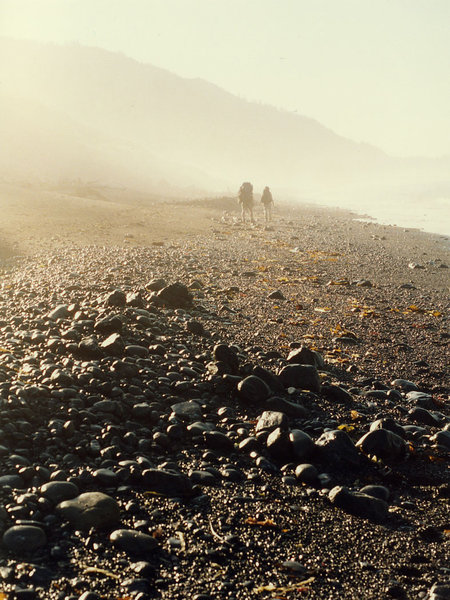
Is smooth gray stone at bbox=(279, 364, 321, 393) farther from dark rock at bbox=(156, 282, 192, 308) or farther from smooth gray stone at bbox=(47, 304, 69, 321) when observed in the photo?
smooth gray stone at bbox=(47, 304, 69, 321)

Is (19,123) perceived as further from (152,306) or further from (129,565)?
(129,565)

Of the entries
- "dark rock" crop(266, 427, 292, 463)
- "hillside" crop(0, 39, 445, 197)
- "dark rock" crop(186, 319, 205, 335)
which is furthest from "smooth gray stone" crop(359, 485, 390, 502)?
"hillside" crop(0, 39, 445, 197)

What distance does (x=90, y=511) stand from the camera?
12.1 ft

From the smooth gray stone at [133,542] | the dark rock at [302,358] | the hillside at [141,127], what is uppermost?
the hillside at [141,127]

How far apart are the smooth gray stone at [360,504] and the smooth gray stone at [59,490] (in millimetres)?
1978

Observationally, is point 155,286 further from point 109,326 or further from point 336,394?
point 336,394

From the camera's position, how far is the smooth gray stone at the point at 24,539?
336cm

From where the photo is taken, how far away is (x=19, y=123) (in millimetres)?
66750

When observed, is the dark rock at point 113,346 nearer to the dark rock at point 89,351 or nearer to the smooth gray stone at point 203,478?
the dark rock at point 89,351

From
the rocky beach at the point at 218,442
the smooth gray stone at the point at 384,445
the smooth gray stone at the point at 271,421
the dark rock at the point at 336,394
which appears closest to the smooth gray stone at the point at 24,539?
the rocky beach at the point at 218,442

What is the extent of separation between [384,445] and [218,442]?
1526mm

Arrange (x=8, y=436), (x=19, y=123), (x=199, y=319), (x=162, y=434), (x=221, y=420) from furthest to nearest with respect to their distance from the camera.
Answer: (x=19, y=123) → (x=199, y=319) → (x=221, y=420) → (x=162, y=434) → (x=8, y=436)

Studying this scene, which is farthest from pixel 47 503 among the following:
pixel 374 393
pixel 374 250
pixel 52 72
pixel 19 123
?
pixel 52 72

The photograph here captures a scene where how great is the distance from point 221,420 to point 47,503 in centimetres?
205
